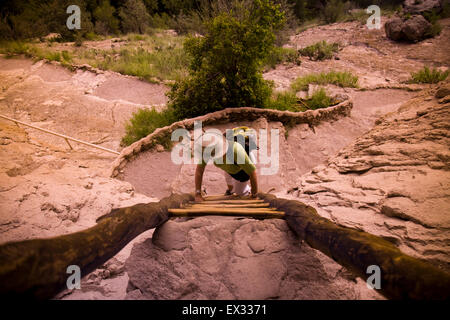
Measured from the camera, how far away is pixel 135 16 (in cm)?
1495

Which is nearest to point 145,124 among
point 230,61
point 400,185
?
point 230,61

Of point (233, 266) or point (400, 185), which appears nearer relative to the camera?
point (233, 266)

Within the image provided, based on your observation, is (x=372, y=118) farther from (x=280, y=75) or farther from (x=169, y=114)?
(x=169, y=114)

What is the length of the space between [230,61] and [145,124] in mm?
2505

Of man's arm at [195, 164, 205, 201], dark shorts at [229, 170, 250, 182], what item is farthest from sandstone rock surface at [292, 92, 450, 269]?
man's arm at [195, 164, 205, 201]

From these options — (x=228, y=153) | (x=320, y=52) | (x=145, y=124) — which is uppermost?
(x=320, y=52)

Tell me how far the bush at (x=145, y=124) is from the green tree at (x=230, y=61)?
298mm

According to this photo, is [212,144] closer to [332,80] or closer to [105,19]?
[332,80]

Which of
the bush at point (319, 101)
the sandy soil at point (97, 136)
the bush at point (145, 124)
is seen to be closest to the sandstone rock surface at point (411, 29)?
the sandy soil at point (97, 136)

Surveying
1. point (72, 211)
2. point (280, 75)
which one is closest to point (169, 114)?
point (72, 211)

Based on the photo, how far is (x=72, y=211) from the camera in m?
1.96

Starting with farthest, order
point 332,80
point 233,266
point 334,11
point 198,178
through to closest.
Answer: point 334,11 → point 332,80 → point 198,178 → point 233,266

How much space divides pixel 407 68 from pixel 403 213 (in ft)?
36.5

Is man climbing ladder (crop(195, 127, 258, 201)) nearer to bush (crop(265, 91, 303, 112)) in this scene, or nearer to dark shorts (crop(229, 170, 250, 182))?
dark shorts (crop(229, 170, 250, 182))
